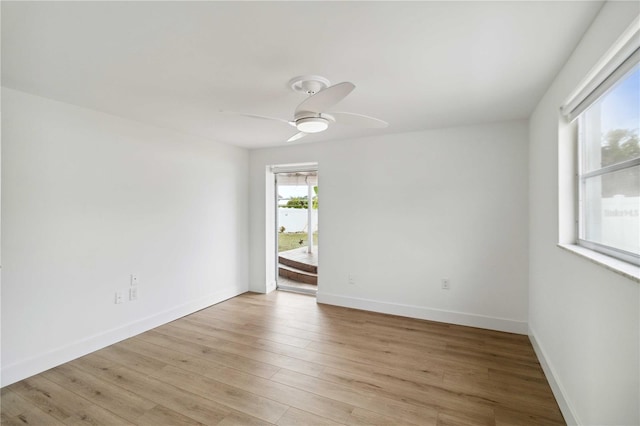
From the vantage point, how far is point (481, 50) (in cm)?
178

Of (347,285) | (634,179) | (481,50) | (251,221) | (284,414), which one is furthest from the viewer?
(251,221)

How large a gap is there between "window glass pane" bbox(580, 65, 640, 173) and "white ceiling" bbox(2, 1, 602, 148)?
0.39 m

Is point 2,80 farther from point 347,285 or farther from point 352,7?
point 347,285

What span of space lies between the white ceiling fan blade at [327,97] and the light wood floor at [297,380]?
203 cm

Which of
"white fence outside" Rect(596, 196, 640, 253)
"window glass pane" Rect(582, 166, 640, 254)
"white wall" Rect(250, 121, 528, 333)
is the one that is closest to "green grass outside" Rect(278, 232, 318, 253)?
"white wall" Rect(250, 121, 528, 333)

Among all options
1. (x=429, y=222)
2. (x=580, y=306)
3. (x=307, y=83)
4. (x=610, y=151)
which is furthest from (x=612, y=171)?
(x=429, y=222)

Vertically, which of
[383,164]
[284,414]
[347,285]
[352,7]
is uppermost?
[352,7]

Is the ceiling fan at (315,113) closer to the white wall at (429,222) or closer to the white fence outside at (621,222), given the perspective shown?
the white fence outside at (621,222)

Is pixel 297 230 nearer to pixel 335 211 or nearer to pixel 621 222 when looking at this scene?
pixel 335 211

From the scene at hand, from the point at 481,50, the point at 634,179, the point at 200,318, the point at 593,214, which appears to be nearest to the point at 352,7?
the point at 481,50

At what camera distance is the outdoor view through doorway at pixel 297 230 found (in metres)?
4.92

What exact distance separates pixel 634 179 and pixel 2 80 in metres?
3.98

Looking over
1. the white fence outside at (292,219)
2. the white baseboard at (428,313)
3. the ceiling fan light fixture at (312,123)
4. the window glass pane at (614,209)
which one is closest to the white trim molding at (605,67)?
the window glass pane at (614,209)

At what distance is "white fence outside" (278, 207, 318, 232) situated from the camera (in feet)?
16.8
